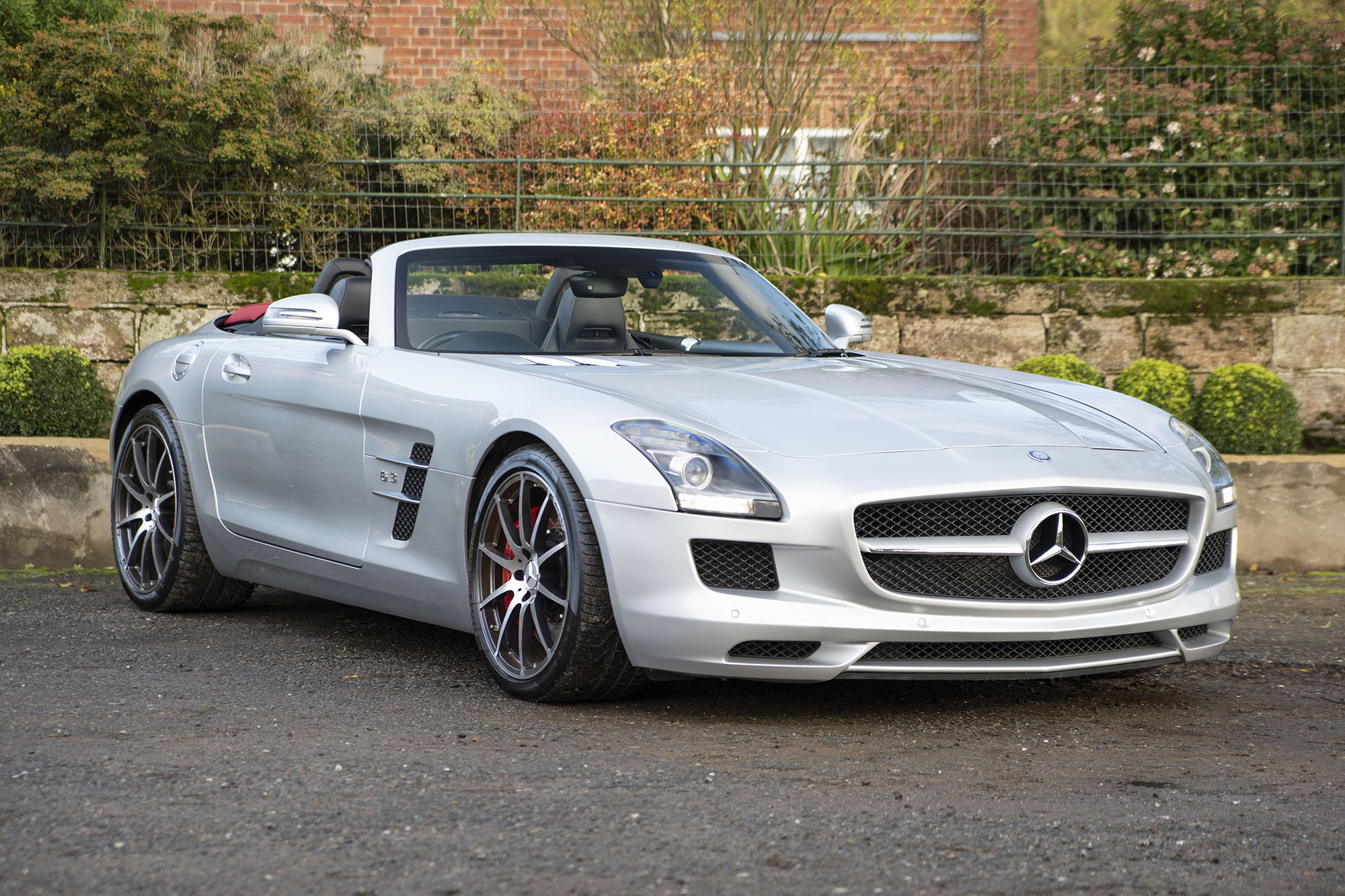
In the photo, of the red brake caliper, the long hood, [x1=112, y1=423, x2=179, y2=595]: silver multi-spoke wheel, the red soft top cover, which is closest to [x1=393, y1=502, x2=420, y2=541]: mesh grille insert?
the red brake caliper

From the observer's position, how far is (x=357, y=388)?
4992mm

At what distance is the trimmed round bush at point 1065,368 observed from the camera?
28.0 ft

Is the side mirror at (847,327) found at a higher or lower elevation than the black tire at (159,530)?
higher

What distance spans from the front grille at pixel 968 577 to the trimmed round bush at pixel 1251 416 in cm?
439

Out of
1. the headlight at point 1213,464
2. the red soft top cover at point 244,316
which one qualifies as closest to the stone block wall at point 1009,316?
the red soft top cover at point 244,316

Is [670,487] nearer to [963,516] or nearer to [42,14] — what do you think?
[963,516]

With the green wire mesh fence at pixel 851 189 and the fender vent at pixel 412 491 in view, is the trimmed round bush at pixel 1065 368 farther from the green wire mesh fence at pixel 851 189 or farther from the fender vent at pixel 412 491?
the fender vent at pixel 412 491

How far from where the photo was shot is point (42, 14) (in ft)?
35.9

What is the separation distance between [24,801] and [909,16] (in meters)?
12.7

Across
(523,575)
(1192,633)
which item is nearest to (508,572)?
(523,575)

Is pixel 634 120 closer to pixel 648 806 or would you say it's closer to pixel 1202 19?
pixel 1202 19

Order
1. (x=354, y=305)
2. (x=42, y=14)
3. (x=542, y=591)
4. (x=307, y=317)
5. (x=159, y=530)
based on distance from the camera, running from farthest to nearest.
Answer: (x=42, y=14)
(x=159, y=530)
(x=354, y=305)
(x=307, y=317)
(x=542, y=591)

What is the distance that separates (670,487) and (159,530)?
2.96m

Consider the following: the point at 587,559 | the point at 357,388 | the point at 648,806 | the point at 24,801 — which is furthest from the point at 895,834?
the point at 357,388
